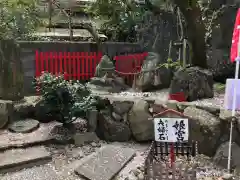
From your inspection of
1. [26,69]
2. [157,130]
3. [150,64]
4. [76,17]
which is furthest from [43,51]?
[157,130]

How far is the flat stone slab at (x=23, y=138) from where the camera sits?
5016mm

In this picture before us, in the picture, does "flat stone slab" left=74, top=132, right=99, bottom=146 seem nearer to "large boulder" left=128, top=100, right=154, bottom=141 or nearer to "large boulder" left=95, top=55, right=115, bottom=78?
"large boulder" left=128, top=100, right=154, bottom=141

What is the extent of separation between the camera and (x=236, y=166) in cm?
514

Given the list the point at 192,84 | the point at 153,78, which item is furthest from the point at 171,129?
the point at 153,78

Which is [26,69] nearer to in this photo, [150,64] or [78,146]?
[150,64]

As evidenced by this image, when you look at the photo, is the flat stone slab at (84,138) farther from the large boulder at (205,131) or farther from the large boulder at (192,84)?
the large boulder at (192,84)

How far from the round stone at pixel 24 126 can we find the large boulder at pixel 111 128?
132 cm

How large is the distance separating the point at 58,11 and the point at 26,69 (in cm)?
484

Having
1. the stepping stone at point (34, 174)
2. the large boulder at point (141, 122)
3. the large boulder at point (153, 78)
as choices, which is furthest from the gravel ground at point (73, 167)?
the large boulder at point (153, 78)

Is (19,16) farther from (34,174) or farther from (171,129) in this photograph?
(171,129)

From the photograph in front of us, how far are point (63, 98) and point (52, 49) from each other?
4.68 m

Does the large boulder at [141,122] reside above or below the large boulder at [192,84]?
below

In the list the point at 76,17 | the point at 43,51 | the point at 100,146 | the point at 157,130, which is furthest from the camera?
the point at 76,17

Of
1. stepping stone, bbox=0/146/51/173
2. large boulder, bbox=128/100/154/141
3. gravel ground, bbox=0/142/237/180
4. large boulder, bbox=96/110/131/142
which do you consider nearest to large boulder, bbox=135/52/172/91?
large boulder, bbox=128/100/154/141
